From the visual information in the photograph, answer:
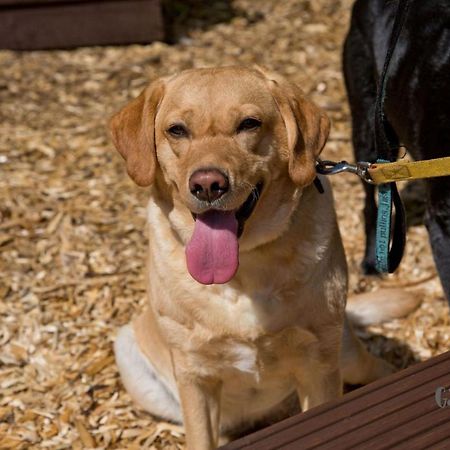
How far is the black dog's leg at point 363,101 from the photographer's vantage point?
3938mm

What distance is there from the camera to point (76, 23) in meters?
5.92

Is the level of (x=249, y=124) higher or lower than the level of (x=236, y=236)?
higher

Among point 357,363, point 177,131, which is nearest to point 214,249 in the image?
point 177,131

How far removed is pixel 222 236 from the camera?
2479mm

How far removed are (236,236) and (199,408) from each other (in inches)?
26.5

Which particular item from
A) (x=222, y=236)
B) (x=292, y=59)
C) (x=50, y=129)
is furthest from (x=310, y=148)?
(x=292, y=59)

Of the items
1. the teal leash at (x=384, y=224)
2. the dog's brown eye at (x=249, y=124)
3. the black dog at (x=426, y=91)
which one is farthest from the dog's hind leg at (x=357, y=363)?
the dog's brown eye at (x=249, y=124)

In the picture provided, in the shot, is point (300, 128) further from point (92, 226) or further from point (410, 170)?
point (92, 226)

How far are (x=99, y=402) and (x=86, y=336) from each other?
375 millimetres

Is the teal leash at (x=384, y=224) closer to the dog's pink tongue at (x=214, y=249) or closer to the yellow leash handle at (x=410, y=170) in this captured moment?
the yellow leash handle at (x=410, y=170)

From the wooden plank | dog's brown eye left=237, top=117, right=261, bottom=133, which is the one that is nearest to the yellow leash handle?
dog's brown eye left=237, top=117, right=261, bottom=133

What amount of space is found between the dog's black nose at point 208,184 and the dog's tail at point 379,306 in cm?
142

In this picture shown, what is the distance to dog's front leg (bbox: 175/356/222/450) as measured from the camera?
9.23ft

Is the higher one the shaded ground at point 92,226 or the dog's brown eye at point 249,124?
the dog's brown eye at point 249,124
